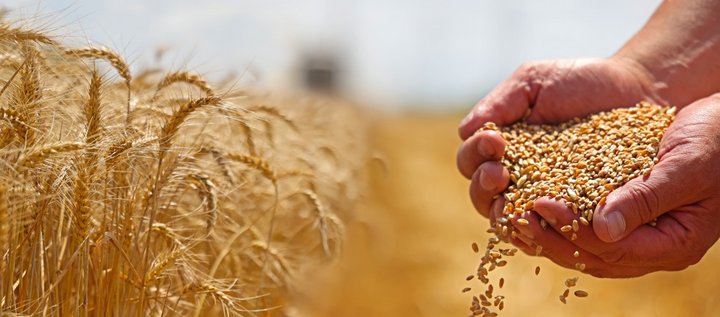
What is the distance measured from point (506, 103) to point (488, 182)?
468 millimetres

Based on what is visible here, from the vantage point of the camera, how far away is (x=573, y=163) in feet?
8.11

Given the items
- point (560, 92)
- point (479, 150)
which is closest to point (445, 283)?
point (560, 92)

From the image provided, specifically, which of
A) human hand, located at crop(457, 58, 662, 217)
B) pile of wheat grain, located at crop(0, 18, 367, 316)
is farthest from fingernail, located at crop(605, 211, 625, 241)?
pile of wheat grain, located at crop(0, 18, 367, 316)

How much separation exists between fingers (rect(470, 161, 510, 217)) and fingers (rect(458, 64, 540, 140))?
306mm

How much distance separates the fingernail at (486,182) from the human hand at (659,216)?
0.18 m

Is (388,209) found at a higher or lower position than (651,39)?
lower

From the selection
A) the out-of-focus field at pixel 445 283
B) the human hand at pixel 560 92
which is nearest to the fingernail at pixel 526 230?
the human hand at pixel 560 92

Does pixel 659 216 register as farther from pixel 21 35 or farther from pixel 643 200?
pixel 21 35

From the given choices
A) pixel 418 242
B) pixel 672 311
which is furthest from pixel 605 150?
pixel 418 242

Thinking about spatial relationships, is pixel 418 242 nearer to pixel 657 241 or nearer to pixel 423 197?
pixel 423 197

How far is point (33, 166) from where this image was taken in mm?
1602

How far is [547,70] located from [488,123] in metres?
0.37

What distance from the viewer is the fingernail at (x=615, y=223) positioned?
2146 millimetres

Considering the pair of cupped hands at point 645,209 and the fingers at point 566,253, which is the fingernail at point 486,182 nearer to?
the pair of cupped hands at point 645,209
